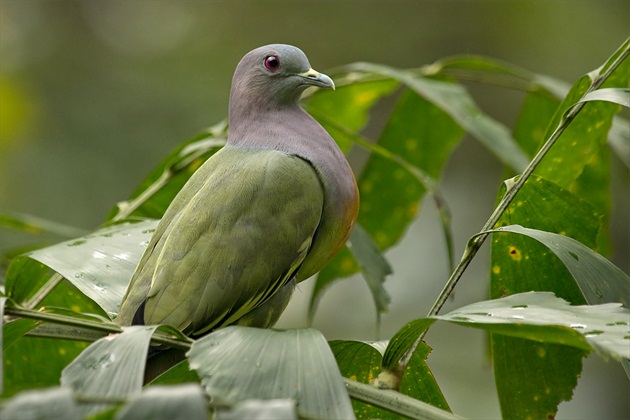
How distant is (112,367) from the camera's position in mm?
1153

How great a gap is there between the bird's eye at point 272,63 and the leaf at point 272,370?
1076mm

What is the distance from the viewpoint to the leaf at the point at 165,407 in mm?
835

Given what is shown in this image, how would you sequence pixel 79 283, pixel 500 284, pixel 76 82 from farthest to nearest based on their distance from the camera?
1. pixel 76 82
2. pixel 500 284
3. pixel 79 283

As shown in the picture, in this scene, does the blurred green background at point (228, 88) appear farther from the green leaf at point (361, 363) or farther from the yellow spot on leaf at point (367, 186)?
the green leaf at point (361, 363)

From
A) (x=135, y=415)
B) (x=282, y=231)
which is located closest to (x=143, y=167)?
(x=282, y=231)

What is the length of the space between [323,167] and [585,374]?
4.24 meters

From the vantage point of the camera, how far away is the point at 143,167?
598cm

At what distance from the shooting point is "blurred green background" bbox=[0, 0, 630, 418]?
541cm

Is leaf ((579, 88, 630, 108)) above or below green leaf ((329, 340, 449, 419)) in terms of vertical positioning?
above

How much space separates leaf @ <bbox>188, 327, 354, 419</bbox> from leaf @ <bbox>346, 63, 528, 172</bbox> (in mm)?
1036

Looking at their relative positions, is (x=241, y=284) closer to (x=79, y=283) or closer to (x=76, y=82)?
(x=79, y=283)

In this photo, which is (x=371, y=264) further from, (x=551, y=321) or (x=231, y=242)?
(x=551, y=321)

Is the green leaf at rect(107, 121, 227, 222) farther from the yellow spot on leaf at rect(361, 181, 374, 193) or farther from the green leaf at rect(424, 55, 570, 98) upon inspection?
the green leaf at rect(424, 55, 570, 98)

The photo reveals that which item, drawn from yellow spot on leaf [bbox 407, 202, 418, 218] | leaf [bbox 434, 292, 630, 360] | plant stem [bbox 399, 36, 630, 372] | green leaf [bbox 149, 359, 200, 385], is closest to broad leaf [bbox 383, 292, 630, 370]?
leaf [bbox 434, 292, 630, 360]
